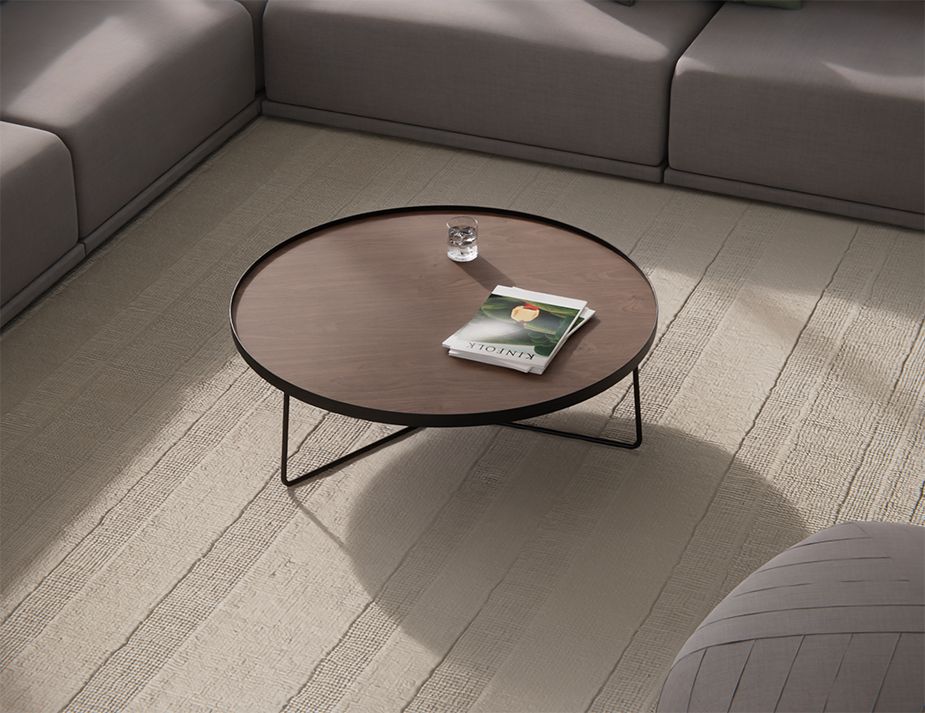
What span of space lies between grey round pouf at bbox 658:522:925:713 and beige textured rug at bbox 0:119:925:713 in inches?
14.5

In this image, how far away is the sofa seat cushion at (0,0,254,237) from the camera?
130 inches

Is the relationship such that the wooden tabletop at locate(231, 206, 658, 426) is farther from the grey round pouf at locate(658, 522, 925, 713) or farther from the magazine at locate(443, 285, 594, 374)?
the grey round pouf at locate(658, 522, 925, 713)

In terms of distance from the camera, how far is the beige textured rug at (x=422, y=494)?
2.21 meters

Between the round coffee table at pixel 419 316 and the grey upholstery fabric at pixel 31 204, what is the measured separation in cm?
76

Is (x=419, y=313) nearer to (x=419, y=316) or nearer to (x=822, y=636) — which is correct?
(x=419, y=316)

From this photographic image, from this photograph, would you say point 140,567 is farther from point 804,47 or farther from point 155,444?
point 804,47

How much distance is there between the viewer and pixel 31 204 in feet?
10.1

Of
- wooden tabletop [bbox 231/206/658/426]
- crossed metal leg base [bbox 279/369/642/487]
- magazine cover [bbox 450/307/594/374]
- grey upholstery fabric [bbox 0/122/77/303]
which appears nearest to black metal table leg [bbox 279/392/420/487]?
crossed metal leg base [bbox 279/369/642/487]

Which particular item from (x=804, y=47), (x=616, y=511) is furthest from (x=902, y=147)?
(x=616, y=511)

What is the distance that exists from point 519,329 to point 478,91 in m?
1.60

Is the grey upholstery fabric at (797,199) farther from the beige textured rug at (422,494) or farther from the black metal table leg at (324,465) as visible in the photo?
the black metal table leg at (324,465)

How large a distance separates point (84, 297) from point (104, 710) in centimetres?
141

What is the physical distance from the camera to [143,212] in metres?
3.62

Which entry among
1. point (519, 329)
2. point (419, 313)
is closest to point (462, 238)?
point (419, 313)
